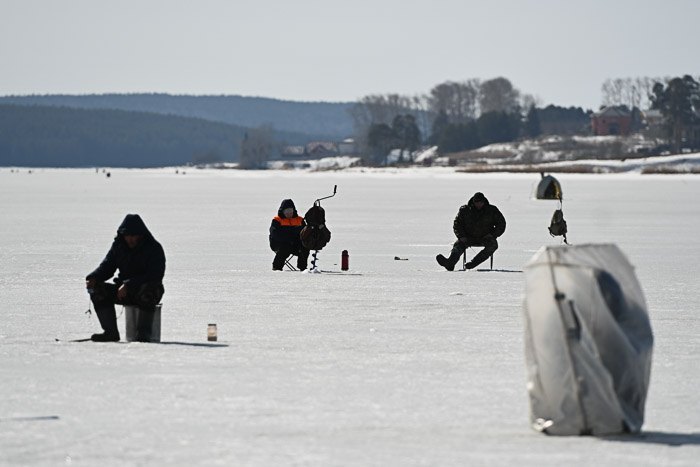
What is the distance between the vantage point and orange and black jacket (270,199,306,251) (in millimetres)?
19469

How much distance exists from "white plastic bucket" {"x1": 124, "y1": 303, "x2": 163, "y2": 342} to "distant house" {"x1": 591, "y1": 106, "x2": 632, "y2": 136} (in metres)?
188

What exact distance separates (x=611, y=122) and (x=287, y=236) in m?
181

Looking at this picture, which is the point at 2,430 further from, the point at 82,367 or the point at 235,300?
the point at 235,300

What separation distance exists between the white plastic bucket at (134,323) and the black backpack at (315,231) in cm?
792

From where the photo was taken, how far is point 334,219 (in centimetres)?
3488

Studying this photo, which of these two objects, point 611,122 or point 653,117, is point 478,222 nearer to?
point 653,117

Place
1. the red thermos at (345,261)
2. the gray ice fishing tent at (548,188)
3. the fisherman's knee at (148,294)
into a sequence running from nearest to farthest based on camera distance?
the fisherman's knee at (148,294) → the red thermos at (345,261) → the gray ice fishing tent at (548,188)

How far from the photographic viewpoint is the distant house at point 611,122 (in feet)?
636

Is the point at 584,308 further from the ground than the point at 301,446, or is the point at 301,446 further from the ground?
the point at 584,308

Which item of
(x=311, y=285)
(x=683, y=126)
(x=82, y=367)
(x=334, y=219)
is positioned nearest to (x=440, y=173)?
(x=683, y=126)

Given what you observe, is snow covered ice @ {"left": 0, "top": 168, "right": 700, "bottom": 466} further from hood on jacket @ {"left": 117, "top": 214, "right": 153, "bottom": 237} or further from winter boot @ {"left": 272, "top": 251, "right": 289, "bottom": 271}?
hood on jacket @ {"left": 117, "top": 214, "right": 153, "bottom": 237}

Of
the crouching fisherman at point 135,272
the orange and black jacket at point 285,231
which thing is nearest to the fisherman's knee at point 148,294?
the crouching fisherman at point 135,272

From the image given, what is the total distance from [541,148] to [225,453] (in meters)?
173

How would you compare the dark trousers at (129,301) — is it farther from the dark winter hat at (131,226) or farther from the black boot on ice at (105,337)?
the dark winter hat at (131,226)
